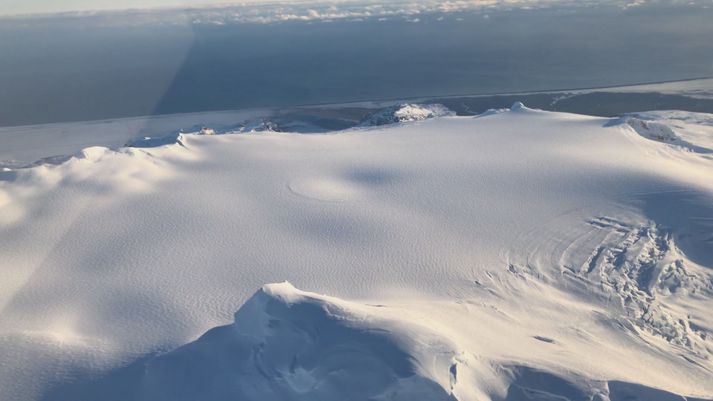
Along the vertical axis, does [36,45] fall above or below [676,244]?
above

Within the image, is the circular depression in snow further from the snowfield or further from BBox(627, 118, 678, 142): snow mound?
BBox(627, 118, 678, 142): snow mound

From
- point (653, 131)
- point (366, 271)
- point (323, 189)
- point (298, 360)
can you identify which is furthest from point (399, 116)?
point (298, 360)

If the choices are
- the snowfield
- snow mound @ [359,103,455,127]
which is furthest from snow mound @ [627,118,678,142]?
snow mound @ [359,103,455,127]

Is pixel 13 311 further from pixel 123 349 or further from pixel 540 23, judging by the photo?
pixel 540 23

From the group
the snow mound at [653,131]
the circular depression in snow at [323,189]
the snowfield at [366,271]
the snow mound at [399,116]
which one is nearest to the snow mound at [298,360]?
the snowfield at [366,271]

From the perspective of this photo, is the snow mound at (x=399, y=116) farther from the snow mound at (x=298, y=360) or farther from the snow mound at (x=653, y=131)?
the snow mound at (x=298, y=360)

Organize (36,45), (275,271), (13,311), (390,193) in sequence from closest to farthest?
(13,311) < (275,271) < (390,193) < (36,45)

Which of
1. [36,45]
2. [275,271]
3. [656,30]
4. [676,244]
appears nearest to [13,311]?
[275,271]

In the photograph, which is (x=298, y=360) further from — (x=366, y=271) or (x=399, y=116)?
(x=399, y=116)
